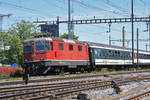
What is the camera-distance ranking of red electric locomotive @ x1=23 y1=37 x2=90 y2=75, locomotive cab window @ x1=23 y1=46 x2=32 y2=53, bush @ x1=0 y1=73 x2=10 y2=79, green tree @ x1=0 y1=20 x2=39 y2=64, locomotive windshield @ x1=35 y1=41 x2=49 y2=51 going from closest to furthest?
red electric locomotive @ x1=23 y1=37 x2=90 y2=75 < locomotive windshield @ x1=35 y1=41 x2=49 y2=51 < bush @ x1=0 y1=73 x2=10 y2=79 < locomotive cab window @ x1=23 y1=46 x2=32 y2=53 < green tree @ x1=0 y1=20 x2=39 y2=64

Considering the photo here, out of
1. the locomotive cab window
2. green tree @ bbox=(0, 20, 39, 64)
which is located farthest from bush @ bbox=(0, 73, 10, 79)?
green tree @ bbox=(0, 20, 39, 64)

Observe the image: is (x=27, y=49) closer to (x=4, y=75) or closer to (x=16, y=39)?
(x=4, y=75)

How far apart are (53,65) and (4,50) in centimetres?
3153

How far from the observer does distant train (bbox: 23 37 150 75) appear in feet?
74.0

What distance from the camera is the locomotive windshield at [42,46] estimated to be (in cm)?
2269

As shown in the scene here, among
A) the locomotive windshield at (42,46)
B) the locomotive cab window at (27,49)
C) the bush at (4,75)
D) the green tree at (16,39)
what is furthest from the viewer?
the green tree at (16,39)

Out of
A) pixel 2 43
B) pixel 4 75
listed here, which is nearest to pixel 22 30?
pixel 2 43

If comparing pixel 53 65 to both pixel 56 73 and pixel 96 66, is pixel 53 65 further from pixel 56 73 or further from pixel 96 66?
pixel 96 66

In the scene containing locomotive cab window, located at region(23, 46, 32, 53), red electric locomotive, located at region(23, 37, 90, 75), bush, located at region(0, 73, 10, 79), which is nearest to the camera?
red electric locomotive, located at region(23, 37, 90, 75)

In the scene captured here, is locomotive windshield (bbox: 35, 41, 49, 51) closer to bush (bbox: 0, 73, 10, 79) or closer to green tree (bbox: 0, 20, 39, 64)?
bush (bbox: 0, 73, 10, 79)

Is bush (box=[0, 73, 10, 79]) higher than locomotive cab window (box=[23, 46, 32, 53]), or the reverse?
locomotive cab window (box=[23, 46, 32, 53])

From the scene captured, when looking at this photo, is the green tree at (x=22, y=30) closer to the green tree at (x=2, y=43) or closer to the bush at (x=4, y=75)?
the green tree at (x=2, y=43)

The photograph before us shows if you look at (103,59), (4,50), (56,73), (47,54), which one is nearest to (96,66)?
(103,59)

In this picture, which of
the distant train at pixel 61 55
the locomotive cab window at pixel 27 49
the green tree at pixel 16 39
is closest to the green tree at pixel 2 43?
the green tree at pixel 16 39
